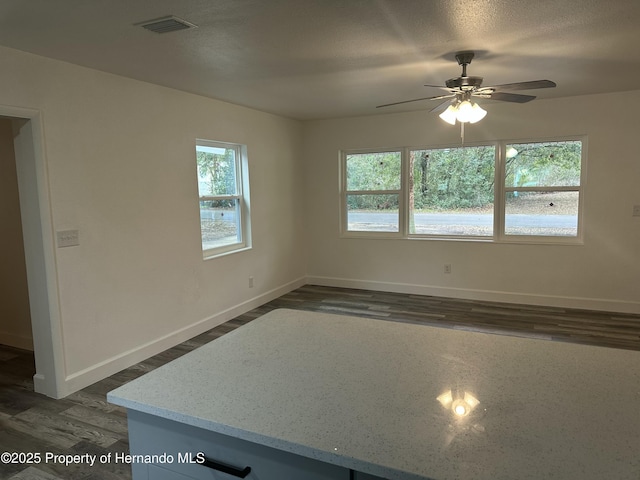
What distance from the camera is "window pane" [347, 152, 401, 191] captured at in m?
5.79

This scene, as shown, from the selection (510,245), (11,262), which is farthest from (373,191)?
(11,262)

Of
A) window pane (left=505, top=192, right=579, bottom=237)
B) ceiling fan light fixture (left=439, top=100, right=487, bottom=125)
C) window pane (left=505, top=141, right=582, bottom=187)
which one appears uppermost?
ceiling fan light fixture (left=439, top=100, right=487, bottom=125)

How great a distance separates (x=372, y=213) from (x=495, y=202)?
1622mm

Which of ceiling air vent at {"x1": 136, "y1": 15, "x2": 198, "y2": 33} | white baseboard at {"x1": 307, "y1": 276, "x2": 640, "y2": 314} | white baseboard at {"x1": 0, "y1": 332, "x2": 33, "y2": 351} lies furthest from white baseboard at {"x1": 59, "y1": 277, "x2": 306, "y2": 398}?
ceiling air vent at {"x1": 136, "y1": 15, "x2": 198, "y2": 33}

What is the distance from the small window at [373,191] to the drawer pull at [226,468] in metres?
4.98

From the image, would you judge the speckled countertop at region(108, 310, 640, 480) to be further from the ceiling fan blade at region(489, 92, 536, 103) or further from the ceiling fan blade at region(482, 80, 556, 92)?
the ceiling fan blade at region(489, 92, 536, 103)

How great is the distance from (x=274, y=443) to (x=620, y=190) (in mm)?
5106

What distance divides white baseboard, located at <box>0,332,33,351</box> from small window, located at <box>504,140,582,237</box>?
17.5 ft

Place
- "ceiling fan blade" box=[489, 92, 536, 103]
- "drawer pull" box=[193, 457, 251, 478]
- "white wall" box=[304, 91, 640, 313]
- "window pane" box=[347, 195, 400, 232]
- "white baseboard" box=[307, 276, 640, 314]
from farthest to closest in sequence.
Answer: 1. "window pane" box=[347, 195, 400, 232]
2. "white baseboard" box=[307, 276, 640, 314]
3. "white wall" box=[304, 91, 640, 313]
4. "ceiling fan blade" box=[489, 92, 536, 103]
5. "drawer pull" box=[193, 457, 251, 478]

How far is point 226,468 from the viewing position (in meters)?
1.07

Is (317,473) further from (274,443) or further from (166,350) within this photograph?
(166,350)

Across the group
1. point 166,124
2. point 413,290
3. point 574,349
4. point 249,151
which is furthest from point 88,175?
point 413,290

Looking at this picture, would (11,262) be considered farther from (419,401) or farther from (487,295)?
(487,295)

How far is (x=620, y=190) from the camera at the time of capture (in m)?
4.64
